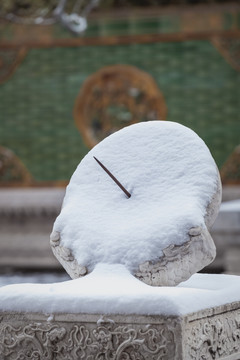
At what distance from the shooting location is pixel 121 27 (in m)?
11.1

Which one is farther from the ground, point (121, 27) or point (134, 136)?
point (134, 136)

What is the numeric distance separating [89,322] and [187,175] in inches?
33.5

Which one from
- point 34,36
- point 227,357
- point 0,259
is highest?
point 227,357

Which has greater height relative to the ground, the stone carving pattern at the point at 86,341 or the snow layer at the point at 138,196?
the snow layer at the point at 138,196

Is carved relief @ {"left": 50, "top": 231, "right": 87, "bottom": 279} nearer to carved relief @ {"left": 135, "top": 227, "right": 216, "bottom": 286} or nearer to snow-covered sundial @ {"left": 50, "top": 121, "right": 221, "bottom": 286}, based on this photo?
snow-covered sundial @ {"left": 50, "top": 121, "right": 221, "bottom": 286}

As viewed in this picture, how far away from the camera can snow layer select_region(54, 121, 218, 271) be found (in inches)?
170

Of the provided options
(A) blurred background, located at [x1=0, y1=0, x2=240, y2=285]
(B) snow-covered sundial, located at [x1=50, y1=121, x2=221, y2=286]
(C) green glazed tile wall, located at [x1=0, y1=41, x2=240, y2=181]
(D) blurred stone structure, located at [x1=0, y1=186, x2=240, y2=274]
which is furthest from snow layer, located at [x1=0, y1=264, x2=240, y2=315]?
(D) blurred stone structure, located at [x1=0, y1=186, x2=240, y2=274]

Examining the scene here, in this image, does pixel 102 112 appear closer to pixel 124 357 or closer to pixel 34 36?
pixel 34 36

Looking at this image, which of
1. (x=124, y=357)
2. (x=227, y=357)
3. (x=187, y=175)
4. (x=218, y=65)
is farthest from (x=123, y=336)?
(x=218, y=65)

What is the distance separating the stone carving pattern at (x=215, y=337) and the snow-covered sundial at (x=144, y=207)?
0.27 meters

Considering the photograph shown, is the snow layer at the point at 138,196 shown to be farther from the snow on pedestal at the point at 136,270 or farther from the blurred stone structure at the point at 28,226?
the blurred stone structure at the point at 28,226

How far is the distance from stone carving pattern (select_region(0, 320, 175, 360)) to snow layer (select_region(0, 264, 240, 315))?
0.23 ft

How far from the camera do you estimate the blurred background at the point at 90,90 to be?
1084 centimetres

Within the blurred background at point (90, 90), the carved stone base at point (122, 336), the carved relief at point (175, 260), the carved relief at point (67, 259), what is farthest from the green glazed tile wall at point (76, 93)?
the carved stone base at point (122, 336)
